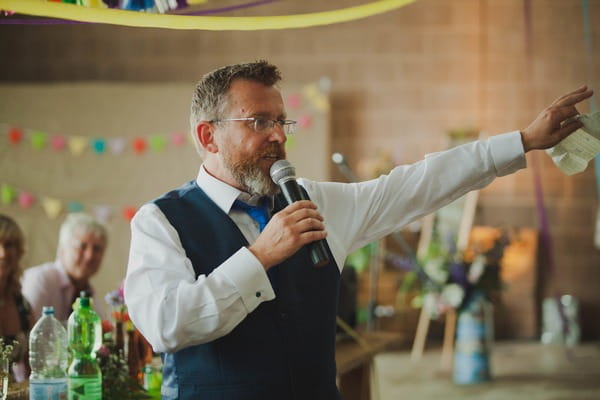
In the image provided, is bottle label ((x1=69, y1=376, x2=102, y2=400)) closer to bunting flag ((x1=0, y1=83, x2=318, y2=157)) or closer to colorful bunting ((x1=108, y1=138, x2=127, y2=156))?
bunting flag ((x1=0, y1=83, x2=318, y2=157))

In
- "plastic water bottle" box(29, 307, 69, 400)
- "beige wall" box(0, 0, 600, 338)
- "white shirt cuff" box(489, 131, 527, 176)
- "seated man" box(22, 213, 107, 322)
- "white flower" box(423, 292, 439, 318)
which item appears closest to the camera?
"white shirt cuff" box(489, 131, 527, 176)

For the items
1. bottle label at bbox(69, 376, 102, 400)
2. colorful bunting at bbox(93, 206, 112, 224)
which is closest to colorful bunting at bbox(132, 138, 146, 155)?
colorful bunting at bbox(93, 206, 112, 224)

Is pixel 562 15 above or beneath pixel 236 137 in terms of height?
above

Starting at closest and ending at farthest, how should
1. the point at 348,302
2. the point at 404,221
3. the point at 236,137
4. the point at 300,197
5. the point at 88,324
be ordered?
the point at 300,197
the point at 236,137
the point at 404,221
the point at 88,324
the point at 348,302

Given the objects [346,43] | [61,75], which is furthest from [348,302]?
[61,75]

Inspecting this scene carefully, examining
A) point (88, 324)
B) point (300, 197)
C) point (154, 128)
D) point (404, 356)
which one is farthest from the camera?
point (154, 128)

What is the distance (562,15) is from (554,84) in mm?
602

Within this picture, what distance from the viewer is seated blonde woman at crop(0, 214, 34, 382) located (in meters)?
3.16

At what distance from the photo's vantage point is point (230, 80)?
1831 mm

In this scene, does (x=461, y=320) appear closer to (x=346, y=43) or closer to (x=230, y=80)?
(x=346, y=43)

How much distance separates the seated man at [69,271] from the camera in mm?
3703

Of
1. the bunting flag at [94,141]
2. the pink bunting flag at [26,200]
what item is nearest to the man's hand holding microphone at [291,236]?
the bunting flag at [94,141]

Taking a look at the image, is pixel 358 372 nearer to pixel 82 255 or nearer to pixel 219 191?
pixel 82 255

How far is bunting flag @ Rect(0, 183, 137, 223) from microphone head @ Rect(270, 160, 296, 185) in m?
5.72
